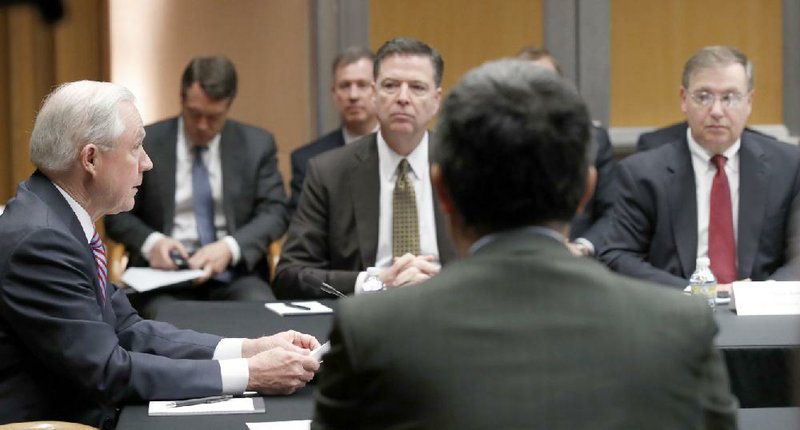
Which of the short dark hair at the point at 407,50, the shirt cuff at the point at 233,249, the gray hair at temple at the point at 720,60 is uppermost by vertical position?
the short dark hair at the point at 407,50

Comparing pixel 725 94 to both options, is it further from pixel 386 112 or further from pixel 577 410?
pixel 577 410

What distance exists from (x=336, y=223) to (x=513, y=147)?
3261mm

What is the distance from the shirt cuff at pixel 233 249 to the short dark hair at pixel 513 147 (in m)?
4.08

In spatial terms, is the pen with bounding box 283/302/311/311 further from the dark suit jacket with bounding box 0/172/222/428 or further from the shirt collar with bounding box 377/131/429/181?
the dark suit jacket with bounding box 0/172/222/428

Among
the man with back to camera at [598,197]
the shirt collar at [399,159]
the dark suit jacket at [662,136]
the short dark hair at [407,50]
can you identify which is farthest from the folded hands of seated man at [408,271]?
the dark suit jacket at [662,136]

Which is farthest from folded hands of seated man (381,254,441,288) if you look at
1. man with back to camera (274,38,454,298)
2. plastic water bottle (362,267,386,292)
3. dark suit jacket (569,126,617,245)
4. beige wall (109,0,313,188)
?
beige wall (109,0,313,188)

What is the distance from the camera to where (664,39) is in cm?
714

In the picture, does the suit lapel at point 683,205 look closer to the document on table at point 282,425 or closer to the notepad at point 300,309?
the notepad at point 300,309

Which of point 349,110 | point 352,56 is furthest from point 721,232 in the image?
point 352,56

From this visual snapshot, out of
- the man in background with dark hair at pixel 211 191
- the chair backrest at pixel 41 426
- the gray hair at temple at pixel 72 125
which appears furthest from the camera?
the man in background with dark hair at pixel 211 191

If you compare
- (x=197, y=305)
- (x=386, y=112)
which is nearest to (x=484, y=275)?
(x=197, y=305)

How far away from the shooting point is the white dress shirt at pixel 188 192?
580 centimetres

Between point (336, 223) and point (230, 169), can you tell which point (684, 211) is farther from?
point (230, 169)

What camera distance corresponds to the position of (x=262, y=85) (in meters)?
6.84
